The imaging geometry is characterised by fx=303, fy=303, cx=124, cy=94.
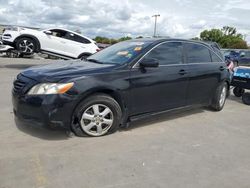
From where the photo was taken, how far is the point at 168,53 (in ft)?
17.8

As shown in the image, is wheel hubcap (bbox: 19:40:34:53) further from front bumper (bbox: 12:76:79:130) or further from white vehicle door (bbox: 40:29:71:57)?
front bumper (bbox: 12:76:79:130)

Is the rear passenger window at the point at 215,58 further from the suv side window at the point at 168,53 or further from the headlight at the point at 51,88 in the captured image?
the headlight at the point at 51,88

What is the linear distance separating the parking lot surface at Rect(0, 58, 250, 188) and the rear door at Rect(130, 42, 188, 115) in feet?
1.40

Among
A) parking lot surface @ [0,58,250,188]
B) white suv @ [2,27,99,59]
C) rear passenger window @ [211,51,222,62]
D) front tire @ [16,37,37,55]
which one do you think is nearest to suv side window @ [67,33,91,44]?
white suv @ [2,27,99,59]

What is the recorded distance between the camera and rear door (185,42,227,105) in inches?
227

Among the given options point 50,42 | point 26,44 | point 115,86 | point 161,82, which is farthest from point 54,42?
point 115,86

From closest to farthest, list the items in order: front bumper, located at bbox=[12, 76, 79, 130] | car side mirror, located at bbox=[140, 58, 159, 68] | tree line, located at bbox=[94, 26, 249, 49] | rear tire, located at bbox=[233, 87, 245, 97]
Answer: front bumper, located at bbox=[12, 76, 79, 130] < car side mirror, located at bbox=[140, 58, 159, 68] < rear tire, located at bbox=[233, 87, 245, 97] < tree line, located at bbox=[94, 26, 249, 49]

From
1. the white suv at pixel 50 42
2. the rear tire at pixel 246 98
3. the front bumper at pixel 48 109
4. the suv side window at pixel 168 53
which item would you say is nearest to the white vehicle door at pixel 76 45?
the white suv at pixel 50 42

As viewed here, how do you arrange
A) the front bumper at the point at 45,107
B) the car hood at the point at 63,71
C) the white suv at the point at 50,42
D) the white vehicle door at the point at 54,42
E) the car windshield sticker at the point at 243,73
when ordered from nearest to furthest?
the front bumper at the point at 45,107 → the car hood at the point at 63,71 → the car windshield sticker at the point at 243,73 → the white suv at the point at 50,42 → the white vehicle door at the point at 54,42

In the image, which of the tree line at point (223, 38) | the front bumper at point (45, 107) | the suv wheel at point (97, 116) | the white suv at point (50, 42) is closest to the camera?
the front bumper at point (45, 107)

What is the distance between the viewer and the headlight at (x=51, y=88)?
13.7 feet

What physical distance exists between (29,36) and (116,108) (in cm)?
918

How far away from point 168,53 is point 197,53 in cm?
94

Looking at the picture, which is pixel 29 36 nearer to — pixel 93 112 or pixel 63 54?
pixel 63 54
